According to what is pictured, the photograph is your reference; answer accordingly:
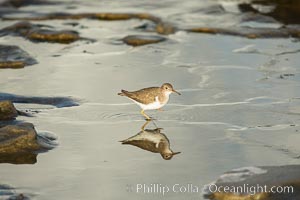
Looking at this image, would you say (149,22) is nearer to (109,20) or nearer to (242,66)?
(109,20)

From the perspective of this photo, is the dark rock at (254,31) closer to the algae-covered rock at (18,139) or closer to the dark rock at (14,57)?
the dark rock at (14,57)

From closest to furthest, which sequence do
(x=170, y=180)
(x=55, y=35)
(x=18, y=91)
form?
(x=170, y=180) < (x=18, y=91) < (x=55, y=35)

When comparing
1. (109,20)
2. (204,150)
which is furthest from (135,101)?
(109,20)

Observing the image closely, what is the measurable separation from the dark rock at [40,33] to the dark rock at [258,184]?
9.56m

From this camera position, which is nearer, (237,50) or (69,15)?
(237,50)

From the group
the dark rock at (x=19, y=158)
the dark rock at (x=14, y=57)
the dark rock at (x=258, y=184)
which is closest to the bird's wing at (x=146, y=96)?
the dark rock at (x=19, y=158)

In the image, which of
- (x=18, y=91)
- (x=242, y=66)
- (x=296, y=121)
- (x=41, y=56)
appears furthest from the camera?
(x=41, y=56)

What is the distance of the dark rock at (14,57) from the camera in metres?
15.9

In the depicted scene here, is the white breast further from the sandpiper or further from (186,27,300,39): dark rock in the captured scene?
(186,27,300,39): dark rock

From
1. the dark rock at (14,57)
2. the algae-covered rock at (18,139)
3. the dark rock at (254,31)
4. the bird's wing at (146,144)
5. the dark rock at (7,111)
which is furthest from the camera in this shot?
the dark rock at (254,31)

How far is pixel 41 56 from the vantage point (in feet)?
55.6

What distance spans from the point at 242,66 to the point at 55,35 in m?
5.12

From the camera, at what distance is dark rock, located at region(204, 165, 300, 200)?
8.80 metres

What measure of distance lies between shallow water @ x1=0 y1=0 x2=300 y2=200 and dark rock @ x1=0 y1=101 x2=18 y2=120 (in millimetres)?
307
